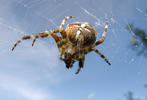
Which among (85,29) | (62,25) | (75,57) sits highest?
(62,25)

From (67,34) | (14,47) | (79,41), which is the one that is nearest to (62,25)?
(67,34)

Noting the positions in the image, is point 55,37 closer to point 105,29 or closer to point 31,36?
point 31,36

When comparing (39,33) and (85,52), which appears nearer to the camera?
(39,33)

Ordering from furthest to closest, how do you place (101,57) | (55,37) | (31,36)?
(101,57) → (55,37) → (31,36)

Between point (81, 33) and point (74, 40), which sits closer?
point (81, 33)
